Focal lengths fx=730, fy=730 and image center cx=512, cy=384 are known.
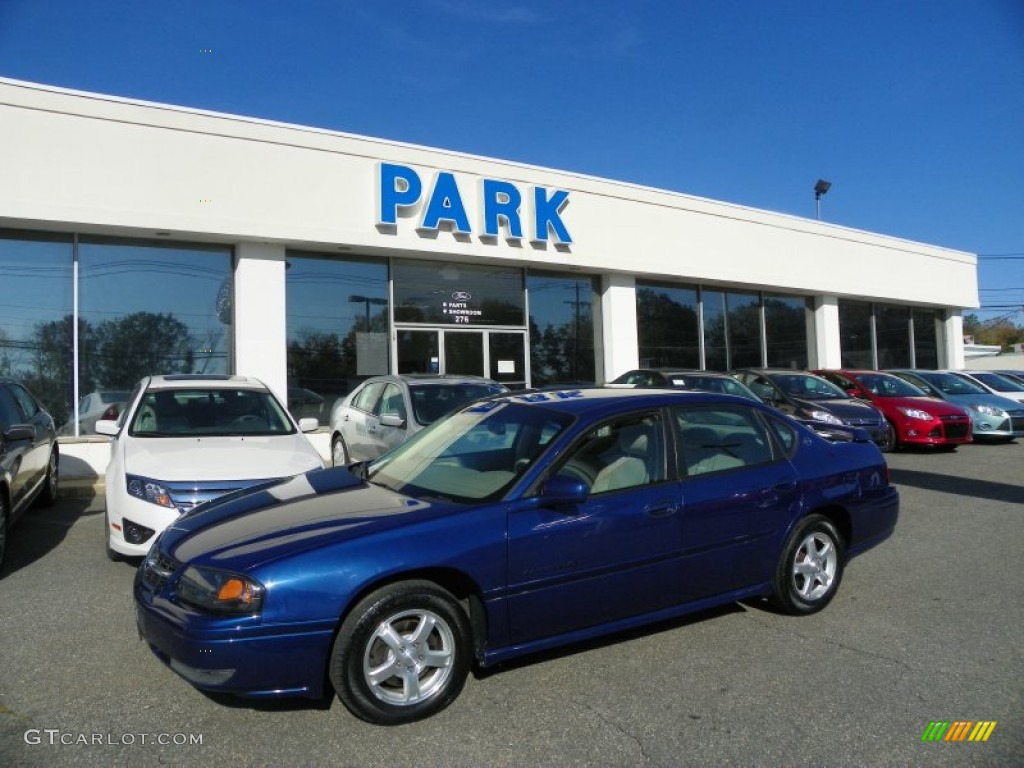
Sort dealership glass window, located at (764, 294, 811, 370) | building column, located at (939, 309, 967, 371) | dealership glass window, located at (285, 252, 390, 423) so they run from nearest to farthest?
1. dealership glass window, located at (285, 252, 390, 423)
2. dealership glass window, located at (764, 294, 811, 370)
3. building column, located at (939, 309, 967, 371)

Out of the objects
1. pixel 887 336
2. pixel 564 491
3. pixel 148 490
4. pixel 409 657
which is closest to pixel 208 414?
pixel 148 490

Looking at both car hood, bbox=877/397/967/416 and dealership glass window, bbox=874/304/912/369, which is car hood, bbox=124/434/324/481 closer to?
car hood, bbox=877/397/967/416

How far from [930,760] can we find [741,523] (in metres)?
1.50

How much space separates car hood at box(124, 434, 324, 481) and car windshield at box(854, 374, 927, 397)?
37.6 feet

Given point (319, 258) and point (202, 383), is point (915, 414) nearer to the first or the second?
point (319, 258)

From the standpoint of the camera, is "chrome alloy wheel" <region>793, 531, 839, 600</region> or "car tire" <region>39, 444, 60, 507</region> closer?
"chrome alloy wheel" <region>793, 531, 839, 600</region>

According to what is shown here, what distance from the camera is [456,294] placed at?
13.9m

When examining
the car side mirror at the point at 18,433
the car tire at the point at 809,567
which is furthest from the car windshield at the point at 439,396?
the car tire at the point at 809,567

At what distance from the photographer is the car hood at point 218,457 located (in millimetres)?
5410

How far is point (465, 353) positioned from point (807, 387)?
20.7 ft

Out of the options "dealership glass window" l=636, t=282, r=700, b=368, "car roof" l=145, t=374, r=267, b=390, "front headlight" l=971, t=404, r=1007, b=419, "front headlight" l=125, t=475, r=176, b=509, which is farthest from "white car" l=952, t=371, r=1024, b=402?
"front headlight" l=125, t=475, r=176, b=509

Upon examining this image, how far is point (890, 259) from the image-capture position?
2209 centimetres

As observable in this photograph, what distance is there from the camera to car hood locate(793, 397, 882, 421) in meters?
11.9

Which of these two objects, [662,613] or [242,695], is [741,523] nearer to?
[662,613]
